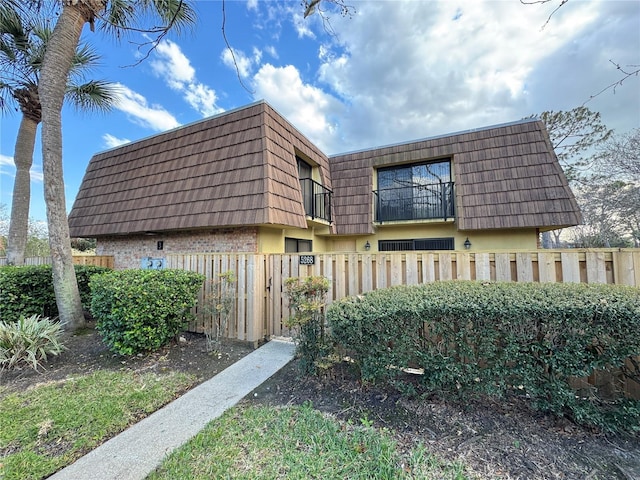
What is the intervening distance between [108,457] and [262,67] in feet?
27.1

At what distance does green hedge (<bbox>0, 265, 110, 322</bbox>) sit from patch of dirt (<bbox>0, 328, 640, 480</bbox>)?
2591 mm

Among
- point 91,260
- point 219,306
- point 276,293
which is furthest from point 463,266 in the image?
point 91,260

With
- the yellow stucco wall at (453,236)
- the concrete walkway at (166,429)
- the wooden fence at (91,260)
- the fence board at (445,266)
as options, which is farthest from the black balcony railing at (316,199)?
the wooden fence at (91,260)

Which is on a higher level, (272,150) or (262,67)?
(262,67)

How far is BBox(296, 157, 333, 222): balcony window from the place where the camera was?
8.92m

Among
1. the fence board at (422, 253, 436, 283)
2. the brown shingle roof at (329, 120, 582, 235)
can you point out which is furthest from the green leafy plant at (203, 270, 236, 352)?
the brown shingle roof at (329, 120, 582, 235)

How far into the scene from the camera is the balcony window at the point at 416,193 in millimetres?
9539

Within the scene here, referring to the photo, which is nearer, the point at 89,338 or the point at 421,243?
the point at 89,338

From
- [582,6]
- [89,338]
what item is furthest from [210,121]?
[582,6]

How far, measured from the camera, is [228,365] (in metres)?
4.22

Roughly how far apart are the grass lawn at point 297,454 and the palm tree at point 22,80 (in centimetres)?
918

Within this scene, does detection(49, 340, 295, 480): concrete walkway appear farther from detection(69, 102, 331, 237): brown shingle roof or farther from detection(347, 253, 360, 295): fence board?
detection(69, 102, 331, 237): brown shingle roof

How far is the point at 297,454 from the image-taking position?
2197mm

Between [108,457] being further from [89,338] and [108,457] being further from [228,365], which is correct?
[89,338]
